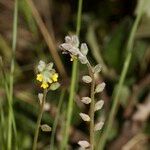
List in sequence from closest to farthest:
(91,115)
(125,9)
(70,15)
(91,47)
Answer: (91,115) → (91,47) → (125,9) → (70,15)

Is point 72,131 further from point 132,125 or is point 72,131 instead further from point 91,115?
point 91,115

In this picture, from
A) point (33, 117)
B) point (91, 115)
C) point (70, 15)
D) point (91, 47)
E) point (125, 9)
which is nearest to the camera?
point (91, 115)

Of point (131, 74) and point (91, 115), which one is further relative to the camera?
point (131, 74)

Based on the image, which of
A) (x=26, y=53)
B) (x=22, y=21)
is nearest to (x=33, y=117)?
(x=26, y=53)

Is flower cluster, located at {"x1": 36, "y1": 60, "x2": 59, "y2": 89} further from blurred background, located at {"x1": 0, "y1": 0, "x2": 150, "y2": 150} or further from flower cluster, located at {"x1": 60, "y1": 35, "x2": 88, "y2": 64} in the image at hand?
blurred background, located at {"x1": 0, "y1": 0, "x2": 150, "y2": 150}

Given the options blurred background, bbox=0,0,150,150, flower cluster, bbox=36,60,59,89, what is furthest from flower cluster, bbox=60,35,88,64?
blurred background, bbox=0,0,150,150

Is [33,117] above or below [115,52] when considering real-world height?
below

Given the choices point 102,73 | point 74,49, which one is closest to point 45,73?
point 74,49

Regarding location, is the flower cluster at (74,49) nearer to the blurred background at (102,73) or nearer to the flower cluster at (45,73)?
the flower cluster at (45,73)

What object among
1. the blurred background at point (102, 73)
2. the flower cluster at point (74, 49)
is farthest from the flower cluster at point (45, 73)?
the blurred background at point (102, 73)

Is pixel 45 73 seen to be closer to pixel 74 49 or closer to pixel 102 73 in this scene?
pixel 74 49
